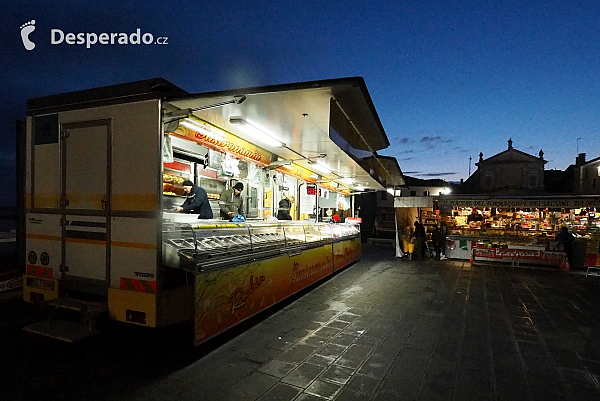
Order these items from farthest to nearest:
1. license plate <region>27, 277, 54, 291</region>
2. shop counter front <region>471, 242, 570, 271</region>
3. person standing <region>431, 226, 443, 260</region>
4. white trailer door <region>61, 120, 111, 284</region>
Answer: person standing <region>431, 226, 443, 260</region>, shop counter front <region>471, 242, 570, 271</region>, license plate <region>27, 277, 54, 291</region>, white trailer door <region>61, 120, 111, 284</region>

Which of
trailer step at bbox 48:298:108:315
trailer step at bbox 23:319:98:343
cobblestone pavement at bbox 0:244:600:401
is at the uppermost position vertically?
trailer step at bbox 48:298:108:315

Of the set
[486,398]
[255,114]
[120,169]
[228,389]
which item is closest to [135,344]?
[228,389]

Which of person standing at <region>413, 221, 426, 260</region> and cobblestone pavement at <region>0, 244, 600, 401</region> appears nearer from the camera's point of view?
cobblestone pavement at <region>0, 244, 600, 401</region>

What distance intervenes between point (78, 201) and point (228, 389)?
3.48 meters

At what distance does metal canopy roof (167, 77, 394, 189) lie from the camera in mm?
4555

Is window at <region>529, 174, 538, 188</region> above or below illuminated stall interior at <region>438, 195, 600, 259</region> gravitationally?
above

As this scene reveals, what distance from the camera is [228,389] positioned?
358cm

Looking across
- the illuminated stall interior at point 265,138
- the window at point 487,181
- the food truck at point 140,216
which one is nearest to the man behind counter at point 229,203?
the illuminated stall interior at point 265,138

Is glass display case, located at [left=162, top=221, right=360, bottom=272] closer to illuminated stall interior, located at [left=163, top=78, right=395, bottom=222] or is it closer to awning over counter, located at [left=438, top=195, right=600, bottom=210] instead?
illuminated stall interior, located at [left=163, top=78, right=395, bottom=222]

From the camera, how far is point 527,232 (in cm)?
1711

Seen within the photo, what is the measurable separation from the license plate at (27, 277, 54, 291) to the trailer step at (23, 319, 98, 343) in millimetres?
568

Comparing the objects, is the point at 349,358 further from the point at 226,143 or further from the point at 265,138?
the point at 226,143

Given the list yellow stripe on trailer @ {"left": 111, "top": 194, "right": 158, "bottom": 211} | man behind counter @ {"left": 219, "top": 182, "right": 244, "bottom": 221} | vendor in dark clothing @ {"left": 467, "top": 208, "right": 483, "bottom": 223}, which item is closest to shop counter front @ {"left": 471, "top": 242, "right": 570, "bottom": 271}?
vendor in dark clothing @ {"left": 467, "top": 208, "right": 483, "bottom": 223}

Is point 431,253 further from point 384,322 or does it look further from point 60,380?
point 60,380
